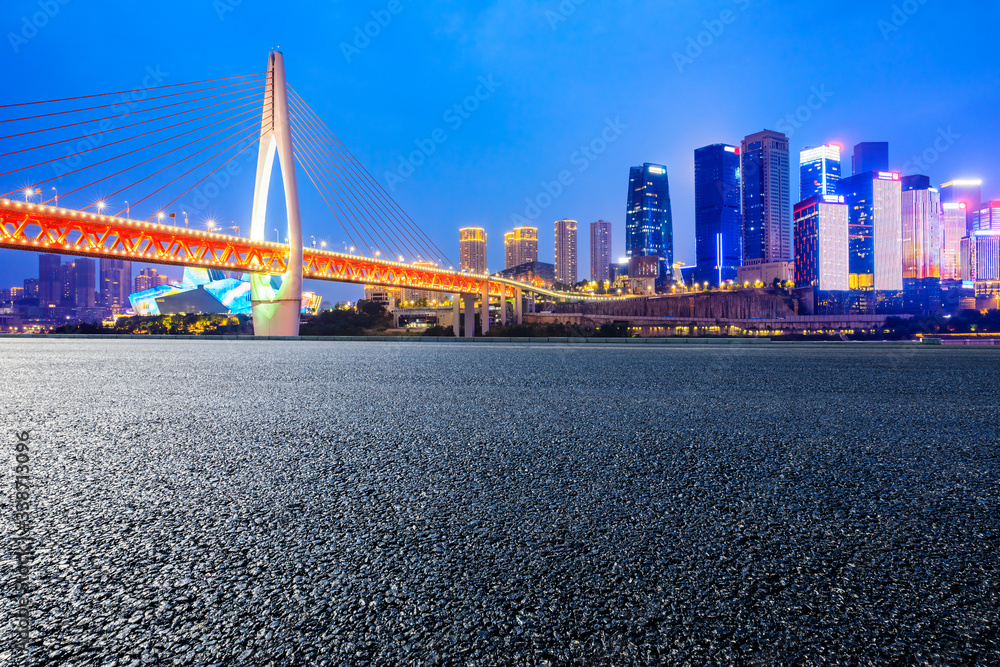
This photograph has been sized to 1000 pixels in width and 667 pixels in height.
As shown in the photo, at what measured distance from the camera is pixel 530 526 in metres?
1.59

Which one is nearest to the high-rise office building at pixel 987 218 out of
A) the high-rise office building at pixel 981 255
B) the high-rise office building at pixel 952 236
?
the high-rise office building at pixel 981 255

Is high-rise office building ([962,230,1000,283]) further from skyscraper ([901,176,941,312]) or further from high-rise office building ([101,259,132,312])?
high-rise office building ([101,259,132,312])

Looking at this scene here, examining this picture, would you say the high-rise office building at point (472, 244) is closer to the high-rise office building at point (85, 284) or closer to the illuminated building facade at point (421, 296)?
the illuminated building facade at point (421, 296)

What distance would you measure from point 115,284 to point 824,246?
165089 millimetres

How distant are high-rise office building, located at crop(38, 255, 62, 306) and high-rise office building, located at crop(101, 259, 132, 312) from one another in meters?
10.2

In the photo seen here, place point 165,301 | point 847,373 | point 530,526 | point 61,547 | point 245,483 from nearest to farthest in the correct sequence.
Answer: point 61,547
point 530,526
point 245,483
point 847,373
point 165,301

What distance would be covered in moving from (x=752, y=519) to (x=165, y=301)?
8529 centimetres

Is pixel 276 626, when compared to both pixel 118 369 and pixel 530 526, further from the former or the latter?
pixel 118 369

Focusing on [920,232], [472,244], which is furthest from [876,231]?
[472,244]

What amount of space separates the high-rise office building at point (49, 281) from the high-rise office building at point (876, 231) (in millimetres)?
172405

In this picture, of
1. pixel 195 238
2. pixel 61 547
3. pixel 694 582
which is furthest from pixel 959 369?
pixel 195 238

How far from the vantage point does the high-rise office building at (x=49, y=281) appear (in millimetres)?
74812

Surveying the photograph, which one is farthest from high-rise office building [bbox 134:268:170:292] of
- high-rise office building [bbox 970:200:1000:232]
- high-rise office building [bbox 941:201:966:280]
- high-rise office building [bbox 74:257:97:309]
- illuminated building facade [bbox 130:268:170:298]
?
high-rise office building [bbox 970:200:1000:232]

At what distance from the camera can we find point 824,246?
134500mm
